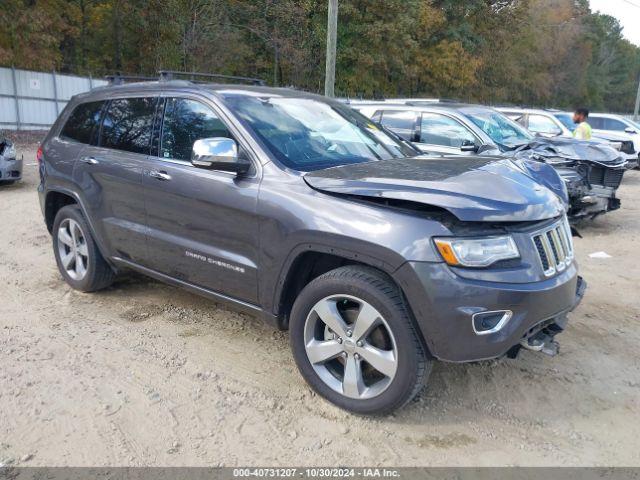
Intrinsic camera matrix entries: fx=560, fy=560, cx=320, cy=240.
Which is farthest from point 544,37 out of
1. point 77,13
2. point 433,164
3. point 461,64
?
point 433,164

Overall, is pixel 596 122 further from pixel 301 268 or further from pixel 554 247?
pixel 301 268

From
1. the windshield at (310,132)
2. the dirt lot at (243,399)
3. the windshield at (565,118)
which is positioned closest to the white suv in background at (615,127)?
the windshield at (565,118)

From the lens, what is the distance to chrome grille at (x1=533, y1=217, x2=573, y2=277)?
3018 mm

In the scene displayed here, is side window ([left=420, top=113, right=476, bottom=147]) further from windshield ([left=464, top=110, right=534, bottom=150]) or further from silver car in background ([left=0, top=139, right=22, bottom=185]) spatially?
silver car in background ([left=0, top=139, right=22, bottom=185])

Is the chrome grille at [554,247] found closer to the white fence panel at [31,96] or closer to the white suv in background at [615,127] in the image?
the white suv in background at [615,127]

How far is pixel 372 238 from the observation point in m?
2.94

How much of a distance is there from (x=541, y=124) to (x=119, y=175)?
11.5m

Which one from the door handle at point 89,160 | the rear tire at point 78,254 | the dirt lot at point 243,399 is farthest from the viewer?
the rear tire at point 78,254

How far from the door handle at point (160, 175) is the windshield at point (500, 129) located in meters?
5.47

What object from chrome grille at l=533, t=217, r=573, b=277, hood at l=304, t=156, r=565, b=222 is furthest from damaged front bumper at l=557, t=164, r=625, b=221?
chrome grille at l=533, t=217, r=573, b=277

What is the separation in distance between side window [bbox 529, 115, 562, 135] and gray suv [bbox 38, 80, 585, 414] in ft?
32.6

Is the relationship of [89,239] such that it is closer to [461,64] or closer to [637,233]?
[637,233]

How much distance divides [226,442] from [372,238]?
4.33 ft

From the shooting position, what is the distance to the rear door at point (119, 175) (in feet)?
14.0
